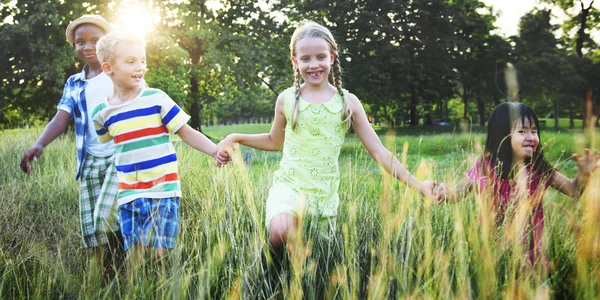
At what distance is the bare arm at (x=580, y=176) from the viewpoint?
7.69 ft

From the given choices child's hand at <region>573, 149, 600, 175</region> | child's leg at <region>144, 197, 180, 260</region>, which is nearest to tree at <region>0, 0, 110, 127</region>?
child's leg at <region>144, 197, 180, 260</region>

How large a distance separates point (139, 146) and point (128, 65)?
426 mm

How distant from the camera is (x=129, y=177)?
8.09 feet

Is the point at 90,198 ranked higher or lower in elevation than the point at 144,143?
lower

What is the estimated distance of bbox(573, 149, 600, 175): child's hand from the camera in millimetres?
2340

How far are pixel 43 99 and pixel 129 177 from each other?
66.8ft

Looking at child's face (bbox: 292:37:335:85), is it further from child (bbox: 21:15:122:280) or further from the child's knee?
child (bbox: 21:15:122:280)

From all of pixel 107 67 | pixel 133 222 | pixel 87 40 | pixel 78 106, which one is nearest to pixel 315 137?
pixel 133 222

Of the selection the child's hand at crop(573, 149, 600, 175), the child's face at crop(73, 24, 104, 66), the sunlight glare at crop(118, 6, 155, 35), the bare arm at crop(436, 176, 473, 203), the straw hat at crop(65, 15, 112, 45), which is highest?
the sunlight glare at crop(118, 6, 155, 35)

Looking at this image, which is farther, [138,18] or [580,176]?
[138,18]

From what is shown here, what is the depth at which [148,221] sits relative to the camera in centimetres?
246

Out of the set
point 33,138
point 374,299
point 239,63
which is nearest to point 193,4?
point 239,63

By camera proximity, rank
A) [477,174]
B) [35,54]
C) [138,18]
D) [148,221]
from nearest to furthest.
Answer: [148,221] < [477,174] < [35,54] < [138,18]

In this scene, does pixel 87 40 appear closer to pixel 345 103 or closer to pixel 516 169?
pixel 345 103
